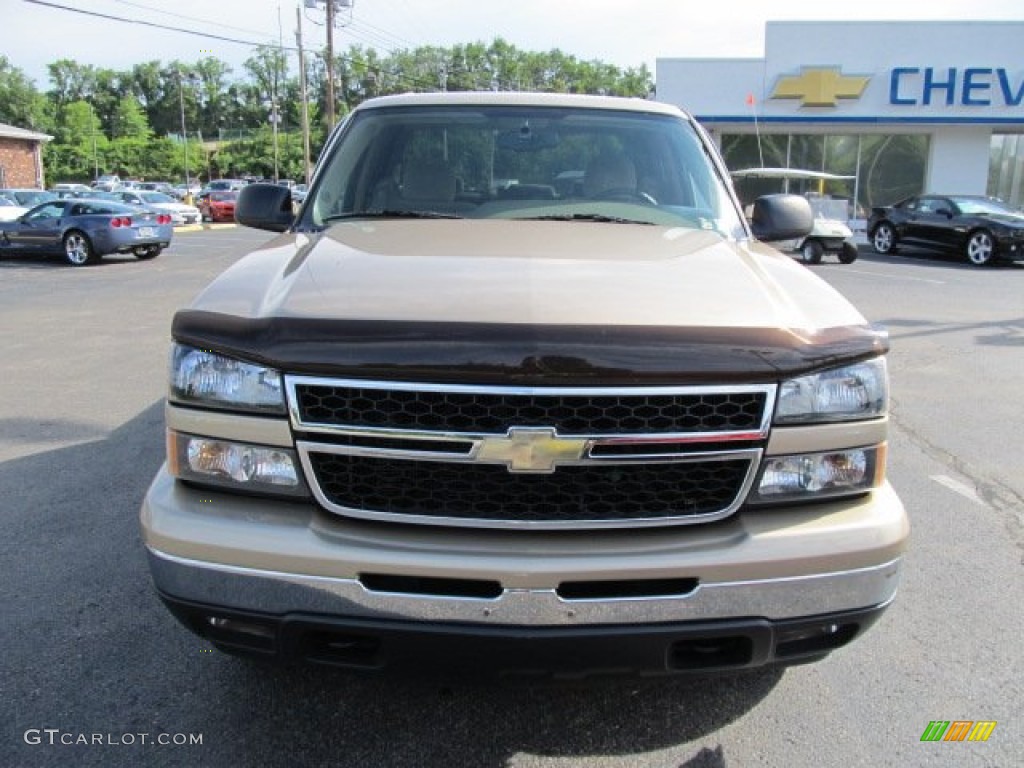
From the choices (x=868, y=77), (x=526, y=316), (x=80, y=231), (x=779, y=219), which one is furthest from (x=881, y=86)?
(x=526, y=316)

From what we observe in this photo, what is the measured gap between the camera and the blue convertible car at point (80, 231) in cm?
1828

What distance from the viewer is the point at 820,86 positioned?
2661 centimetres

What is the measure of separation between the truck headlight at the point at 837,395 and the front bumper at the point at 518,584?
10.3 inches

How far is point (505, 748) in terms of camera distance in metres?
2.51

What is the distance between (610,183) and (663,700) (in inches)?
81.9

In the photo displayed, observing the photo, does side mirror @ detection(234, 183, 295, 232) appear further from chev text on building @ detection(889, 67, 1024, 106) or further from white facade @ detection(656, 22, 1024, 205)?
chev text on building @ detection(889, 67, 1024, 106)

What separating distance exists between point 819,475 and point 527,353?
0.84m

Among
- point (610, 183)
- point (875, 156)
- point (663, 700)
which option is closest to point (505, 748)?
point (663, 700)

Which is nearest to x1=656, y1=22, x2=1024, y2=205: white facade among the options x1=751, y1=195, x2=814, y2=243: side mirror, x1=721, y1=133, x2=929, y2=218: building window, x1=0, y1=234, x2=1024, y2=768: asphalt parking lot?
x1=721, y1=133, x2=929, y2=218: building window

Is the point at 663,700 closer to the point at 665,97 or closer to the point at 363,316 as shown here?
the point at 363,316

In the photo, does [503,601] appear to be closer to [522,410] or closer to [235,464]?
[522,410]

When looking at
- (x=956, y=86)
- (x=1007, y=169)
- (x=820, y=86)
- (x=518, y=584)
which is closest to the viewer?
(x=518, y=584)

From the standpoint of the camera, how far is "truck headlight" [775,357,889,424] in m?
2.16

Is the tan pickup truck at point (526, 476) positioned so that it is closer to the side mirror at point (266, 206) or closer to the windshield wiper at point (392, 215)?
the windshield wiper at point (392, 215)
